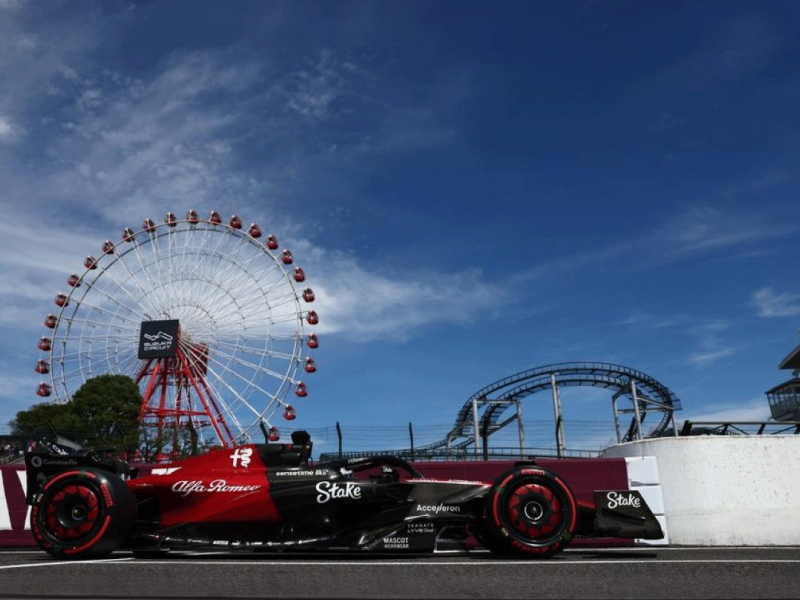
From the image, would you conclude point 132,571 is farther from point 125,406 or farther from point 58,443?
point 125,406

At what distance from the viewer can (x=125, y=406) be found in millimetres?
49594

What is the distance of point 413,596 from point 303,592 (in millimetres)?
701

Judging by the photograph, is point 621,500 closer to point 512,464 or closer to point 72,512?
point 512,464

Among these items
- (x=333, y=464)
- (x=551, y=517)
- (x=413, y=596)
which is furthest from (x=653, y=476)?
(x=413, y=596)

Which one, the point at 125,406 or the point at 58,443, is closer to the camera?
the point at 58,443

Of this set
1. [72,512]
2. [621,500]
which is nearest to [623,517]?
[621,500]

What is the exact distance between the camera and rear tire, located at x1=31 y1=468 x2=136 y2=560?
22.0ft

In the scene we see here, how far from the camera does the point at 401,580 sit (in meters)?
4.75

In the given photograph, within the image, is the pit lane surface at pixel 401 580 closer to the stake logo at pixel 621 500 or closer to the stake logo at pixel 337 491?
the stake logo at pixel 337 491

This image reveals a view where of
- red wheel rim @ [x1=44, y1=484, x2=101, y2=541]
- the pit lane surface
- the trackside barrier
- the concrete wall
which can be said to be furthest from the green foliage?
the pit lane surface

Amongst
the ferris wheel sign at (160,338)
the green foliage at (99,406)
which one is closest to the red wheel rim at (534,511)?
the ferris wheel sign at (160,338)

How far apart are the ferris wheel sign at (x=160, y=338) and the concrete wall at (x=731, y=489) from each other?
34.9 m

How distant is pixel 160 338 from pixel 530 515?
1501 inches

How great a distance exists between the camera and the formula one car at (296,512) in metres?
6.77
